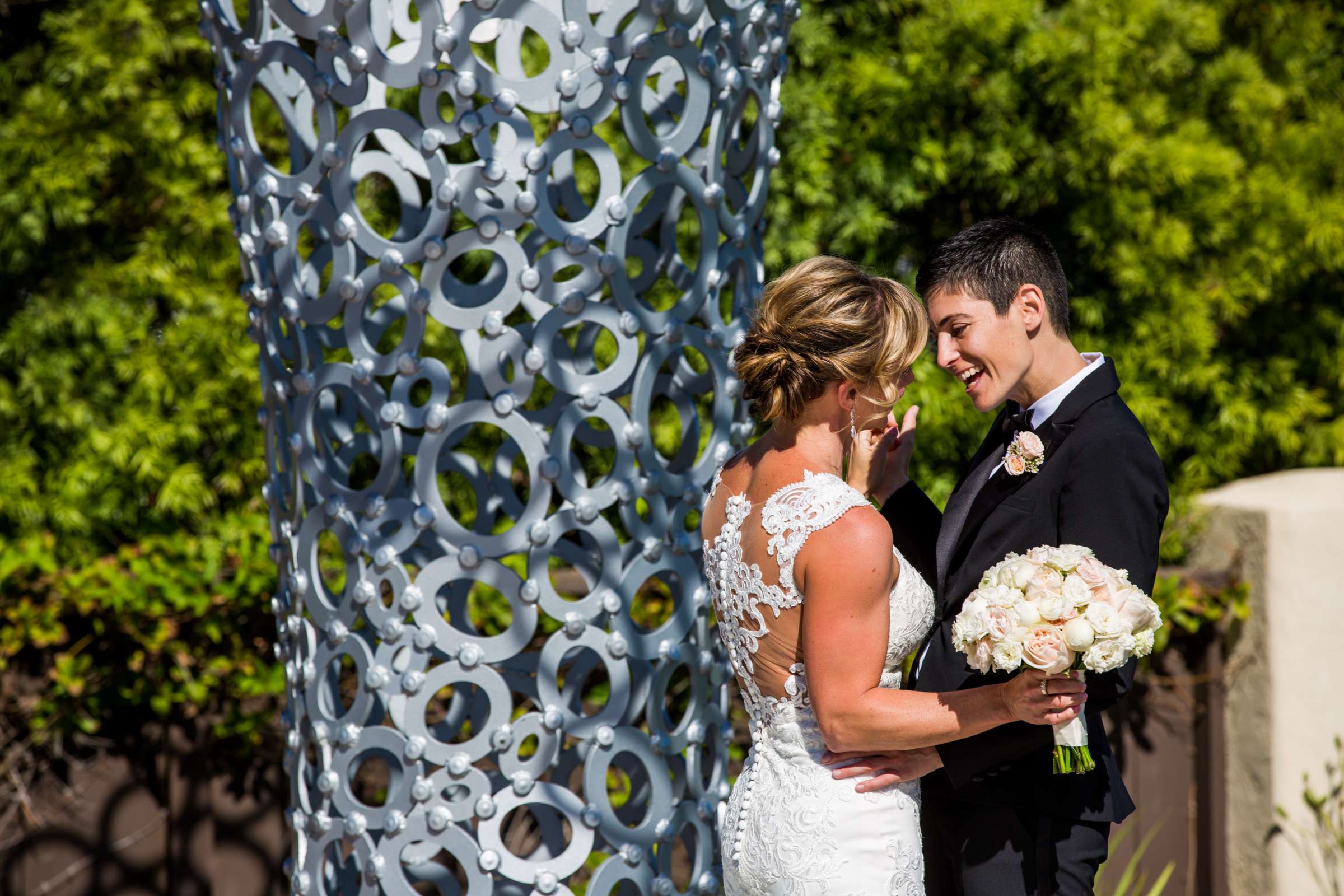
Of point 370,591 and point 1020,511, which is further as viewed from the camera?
point 370,591

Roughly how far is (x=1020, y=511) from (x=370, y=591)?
1.32 metres

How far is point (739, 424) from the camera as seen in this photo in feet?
9.16

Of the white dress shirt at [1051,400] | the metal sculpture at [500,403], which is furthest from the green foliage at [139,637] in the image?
the white dress shirt at [1051,400]

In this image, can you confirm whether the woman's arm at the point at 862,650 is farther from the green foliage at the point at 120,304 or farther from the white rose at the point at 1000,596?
the green foliage at the point at 120,304

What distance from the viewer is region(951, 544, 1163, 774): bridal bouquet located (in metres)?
1.79

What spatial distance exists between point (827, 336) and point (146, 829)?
307 cm

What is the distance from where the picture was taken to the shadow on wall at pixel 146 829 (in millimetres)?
3848

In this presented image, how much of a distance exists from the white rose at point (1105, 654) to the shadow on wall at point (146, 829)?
3020 mm

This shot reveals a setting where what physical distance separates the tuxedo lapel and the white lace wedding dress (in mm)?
134

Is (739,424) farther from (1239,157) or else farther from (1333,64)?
(1333,64)

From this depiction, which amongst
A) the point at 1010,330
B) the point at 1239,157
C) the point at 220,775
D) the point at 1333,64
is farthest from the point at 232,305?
the point at 1333,64

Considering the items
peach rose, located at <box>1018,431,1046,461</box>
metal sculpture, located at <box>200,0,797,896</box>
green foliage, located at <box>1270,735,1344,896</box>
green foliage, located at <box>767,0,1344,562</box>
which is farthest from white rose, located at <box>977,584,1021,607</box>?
green foliage, located at <box>1270,735,1344,896</box>

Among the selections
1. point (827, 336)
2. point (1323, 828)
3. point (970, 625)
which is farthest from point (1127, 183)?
point (970, 625)

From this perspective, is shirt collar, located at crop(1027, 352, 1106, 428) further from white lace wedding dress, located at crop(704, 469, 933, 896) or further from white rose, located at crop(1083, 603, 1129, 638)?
white rose, located at crop(1083, 603, 1129, 638)
